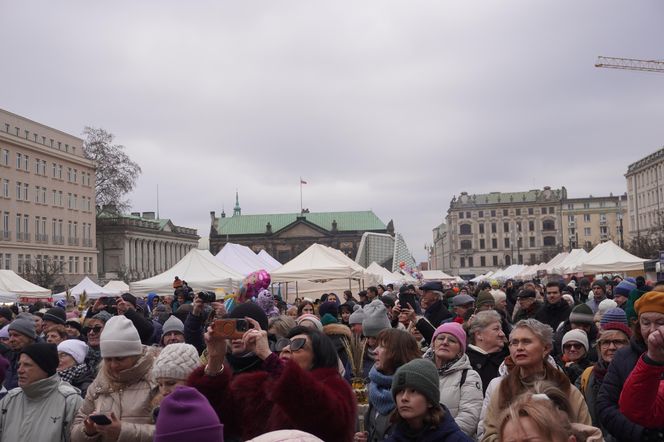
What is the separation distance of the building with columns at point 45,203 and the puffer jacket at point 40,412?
171 ft

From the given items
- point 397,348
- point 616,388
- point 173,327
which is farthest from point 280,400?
point 173,327

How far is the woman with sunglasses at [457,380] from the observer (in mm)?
5020

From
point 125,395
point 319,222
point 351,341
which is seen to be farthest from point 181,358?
point 319,222

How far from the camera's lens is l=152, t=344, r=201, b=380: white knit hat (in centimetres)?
442

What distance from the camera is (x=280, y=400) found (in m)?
3.18

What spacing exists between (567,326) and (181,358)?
5.57 meters

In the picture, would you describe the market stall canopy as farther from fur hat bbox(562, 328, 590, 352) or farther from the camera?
fur hat bbox(562, 328, 590, 352)

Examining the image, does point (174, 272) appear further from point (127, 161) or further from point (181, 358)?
point (127, 161)

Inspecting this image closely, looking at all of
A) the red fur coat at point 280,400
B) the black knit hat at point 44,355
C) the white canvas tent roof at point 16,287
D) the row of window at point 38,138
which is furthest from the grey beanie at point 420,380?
the row of window at point 38,138

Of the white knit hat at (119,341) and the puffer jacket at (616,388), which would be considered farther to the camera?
the white knit hat at (119,341)

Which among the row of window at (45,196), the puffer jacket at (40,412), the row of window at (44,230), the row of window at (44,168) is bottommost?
the puffer jacket at (40,412)

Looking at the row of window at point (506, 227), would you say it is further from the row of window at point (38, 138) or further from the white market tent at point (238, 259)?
the white market tent at point (238, 259)

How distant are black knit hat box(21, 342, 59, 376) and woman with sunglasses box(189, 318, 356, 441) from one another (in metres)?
1.54

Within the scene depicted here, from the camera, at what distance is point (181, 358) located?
14.6 feet
